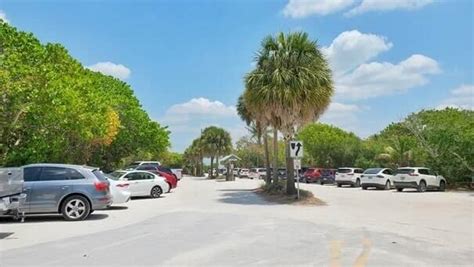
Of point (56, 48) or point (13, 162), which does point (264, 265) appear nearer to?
point (13, 162)

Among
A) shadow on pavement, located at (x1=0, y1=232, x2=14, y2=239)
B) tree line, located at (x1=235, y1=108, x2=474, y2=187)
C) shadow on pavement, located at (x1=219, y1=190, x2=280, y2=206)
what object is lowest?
shadow on pavement, located at (x1=0, y1=232, x2=14, y2=239)

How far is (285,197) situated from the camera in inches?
996

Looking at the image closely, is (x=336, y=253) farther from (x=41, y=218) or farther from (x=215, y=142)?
(x=215, y=142)

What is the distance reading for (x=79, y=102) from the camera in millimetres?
26297

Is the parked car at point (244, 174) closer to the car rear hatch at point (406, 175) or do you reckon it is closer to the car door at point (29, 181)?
the car rear hatch at point (406, 175)

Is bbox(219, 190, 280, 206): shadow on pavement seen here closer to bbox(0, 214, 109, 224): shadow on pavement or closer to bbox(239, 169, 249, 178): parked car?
bbox(0, 214, 109, 224): shadow on pavement

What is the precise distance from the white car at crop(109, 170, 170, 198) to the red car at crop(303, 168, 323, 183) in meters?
23.6

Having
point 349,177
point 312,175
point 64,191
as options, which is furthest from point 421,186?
point 64,191

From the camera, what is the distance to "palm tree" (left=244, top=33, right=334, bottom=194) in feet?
79.8

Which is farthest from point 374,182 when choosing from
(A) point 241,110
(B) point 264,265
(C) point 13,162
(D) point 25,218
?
(B) point 264,265

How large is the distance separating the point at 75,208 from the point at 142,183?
11.2 meters

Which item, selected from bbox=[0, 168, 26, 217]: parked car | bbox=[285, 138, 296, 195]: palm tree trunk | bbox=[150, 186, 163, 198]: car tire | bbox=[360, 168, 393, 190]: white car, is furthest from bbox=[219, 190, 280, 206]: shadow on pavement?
bbox=[360, 168, 393, 190]: white car

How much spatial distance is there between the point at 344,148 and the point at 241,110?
23020 mm

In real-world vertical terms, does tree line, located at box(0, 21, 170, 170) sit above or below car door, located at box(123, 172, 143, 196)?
above
